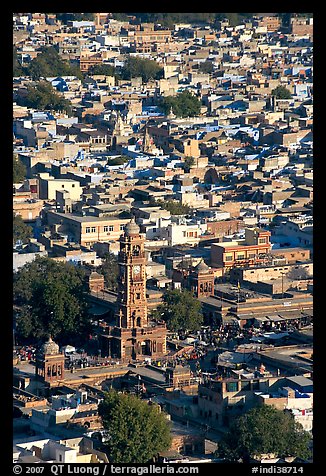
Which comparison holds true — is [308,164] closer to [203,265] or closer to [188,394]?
[203,265]

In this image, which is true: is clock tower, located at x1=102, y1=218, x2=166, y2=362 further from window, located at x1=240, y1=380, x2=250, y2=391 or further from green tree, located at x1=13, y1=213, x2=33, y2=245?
green tree, located at x1=13, y1=213, x2=33, y2=245

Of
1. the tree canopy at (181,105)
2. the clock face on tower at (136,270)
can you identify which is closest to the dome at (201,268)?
the clock face on tower at (136,270)

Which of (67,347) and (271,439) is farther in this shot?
(67,347)

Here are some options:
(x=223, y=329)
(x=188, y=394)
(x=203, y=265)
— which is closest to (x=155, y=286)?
(x=203, y=265)

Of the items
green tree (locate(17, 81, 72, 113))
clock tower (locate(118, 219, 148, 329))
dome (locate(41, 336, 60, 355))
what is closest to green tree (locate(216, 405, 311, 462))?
dome (locate(41, 336, 60, 355))

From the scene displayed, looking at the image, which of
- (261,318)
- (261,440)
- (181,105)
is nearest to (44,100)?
(181,105)

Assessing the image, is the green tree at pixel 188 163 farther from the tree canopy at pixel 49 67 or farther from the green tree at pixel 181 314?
the tree canopy at pixel 49 67
